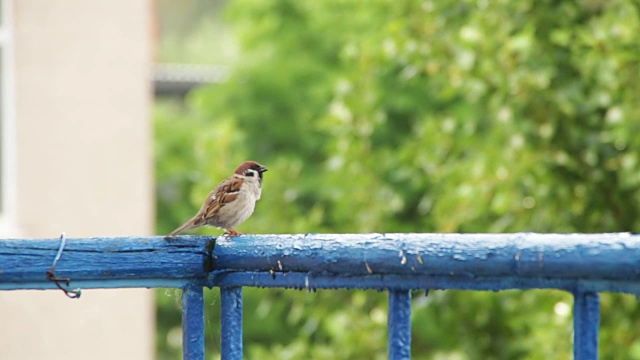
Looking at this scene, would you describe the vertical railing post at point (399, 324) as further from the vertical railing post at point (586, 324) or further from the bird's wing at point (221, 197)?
the bird's wing at point (221, 197)

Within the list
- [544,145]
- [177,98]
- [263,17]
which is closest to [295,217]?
[544,145]

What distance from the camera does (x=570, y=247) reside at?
135 centimetres

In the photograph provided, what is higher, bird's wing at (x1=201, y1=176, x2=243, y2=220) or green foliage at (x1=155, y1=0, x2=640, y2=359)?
green foliage at (x1=155, y1=0, x2=640, y2=359)

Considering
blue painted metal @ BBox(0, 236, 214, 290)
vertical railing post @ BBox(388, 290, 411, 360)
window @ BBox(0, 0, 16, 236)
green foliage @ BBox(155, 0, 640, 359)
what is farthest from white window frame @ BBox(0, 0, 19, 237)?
vertical railing post @ BBox(388, 290, 411, 360)

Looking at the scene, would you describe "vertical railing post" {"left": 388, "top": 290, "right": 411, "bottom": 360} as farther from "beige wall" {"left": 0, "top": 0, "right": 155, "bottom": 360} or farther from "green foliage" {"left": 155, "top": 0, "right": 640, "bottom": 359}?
"beige wall" {"left": 0, "top": 0, "right": 155, "bottom": 360}

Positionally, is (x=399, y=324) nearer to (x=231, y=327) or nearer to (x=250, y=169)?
(x=231, y=327)

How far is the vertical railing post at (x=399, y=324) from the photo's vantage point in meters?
1.49

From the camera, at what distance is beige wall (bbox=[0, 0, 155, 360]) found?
28.6 feet

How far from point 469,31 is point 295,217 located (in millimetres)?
2269

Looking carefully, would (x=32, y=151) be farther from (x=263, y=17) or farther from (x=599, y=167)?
(x=263, y=17)

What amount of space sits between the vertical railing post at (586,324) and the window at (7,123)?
7564 millimetres

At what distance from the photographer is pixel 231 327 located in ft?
5.40

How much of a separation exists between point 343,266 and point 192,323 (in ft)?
0.86

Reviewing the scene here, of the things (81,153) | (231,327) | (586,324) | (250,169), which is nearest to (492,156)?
(250,169)
